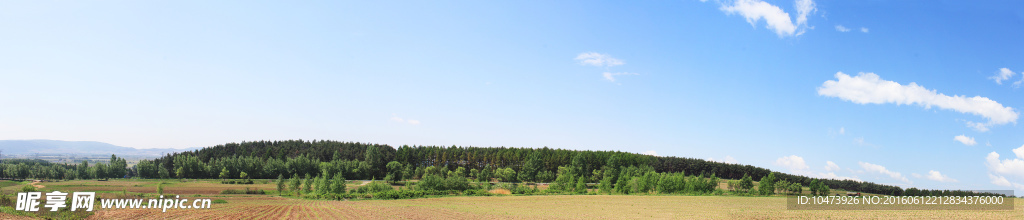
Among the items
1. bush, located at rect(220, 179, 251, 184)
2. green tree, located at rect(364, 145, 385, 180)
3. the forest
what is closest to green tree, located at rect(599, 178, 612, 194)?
the forest

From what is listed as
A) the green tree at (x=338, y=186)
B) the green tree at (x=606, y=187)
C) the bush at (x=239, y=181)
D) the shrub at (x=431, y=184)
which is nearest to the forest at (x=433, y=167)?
the bush at (x=239, y=181)

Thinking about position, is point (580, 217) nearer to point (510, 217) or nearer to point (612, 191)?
point (510, 217)

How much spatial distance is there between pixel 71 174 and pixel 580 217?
571 ft

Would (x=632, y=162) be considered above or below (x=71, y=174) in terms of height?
above

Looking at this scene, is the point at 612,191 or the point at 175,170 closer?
the point at 612,191

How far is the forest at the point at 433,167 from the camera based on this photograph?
6220 inches

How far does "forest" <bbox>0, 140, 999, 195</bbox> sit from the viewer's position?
158000 millimetres

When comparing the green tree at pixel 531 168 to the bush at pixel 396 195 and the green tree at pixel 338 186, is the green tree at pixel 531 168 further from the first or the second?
the bush at pixel 396 195

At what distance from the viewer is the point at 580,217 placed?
5706 centimetres

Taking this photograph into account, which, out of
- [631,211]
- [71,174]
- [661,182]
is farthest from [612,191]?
[71,174]

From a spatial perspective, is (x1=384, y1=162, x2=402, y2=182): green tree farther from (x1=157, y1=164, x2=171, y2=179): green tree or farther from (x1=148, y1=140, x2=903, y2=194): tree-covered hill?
(x1=157, y1=164, x2=171, y2=179): green tree

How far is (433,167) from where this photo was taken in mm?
162250

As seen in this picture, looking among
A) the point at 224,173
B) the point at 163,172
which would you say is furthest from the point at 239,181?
the point at 163,172

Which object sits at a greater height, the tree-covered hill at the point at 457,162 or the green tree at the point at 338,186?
the tree-covered hill at the point at 457,162
